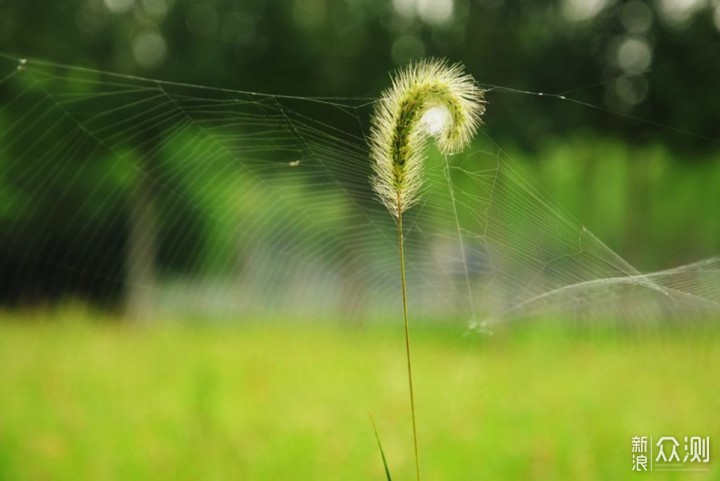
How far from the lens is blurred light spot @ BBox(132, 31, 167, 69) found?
10.5m

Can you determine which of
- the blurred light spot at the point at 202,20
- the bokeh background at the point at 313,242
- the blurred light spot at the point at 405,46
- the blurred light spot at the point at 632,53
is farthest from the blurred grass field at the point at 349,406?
the blurred light spot at the point at 202,20

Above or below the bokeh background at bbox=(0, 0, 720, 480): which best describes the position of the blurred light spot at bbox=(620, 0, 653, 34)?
above

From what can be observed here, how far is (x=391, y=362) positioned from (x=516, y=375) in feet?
3.28

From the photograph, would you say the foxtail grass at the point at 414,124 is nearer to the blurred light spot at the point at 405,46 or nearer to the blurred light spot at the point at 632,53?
the blurred light spot at the point at 632,53

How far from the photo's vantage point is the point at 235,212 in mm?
7203

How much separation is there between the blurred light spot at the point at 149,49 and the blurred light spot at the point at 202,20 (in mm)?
545

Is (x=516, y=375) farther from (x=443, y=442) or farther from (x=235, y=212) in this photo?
(x=235, y=212)

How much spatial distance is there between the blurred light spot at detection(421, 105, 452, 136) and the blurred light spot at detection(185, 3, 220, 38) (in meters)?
10.4

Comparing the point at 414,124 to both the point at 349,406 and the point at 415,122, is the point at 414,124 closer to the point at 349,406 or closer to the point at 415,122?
the point at 415,122

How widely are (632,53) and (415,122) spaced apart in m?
8.87

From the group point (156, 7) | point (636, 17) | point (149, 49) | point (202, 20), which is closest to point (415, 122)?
point (636, 17)

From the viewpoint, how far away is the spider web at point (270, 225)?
3.28m

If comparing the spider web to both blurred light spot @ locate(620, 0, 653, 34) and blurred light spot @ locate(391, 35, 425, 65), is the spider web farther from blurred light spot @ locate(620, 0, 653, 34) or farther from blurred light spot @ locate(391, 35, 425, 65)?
blurred light spot @ locate(620, 0, 653, 34)

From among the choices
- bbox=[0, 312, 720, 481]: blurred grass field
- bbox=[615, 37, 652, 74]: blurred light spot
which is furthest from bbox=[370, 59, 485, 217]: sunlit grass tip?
bbox=[615, 37, 652, 74]: blurred light spot
